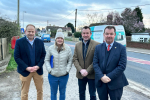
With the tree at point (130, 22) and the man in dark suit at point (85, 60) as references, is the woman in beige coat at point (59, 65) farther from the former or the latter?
the tree at point (130, 22)

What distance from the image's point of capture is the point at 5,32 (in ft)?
24.8

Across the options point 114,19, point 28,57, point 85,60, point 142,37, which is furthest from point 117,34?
point 114,19

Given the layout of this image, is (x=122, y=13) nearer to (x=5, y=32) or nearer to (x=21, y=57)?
(x=5, y=32)

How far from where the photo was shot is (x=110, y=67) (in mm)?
2375

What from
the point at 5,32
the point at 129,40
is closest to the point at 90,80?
the point at 5,32

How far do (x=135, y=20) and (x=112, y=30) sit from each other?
31.2 m

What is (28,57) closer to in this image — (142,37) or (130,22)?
(142,37)

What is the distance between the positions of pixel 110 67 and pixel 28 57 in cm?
169

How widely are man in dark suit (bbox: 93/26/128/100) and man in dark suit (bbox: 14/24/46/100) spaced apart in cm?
128

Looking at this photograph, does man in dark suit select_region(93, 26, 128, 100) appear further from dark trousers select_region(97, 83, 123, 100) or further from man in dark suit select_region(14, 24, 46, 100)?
man in dark suit select_region(14, 24, 46, 100)

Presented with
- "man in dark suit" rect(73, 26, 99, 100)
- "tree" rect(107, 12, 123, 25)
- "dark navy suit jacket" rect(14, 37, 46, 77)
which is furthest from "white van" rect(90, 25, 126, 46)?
"tree" rect(107, 12, 123, 25)

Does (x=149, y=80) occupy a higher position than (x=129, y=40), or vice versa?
(x=129, y=40)

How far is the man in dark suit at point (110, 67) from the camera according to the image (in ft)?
7.66

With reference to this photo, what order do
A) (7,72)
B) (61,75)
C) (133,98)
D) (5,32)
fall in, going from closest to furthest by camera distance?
(61,75) < (133,98) < (7,72) < (5,32)
